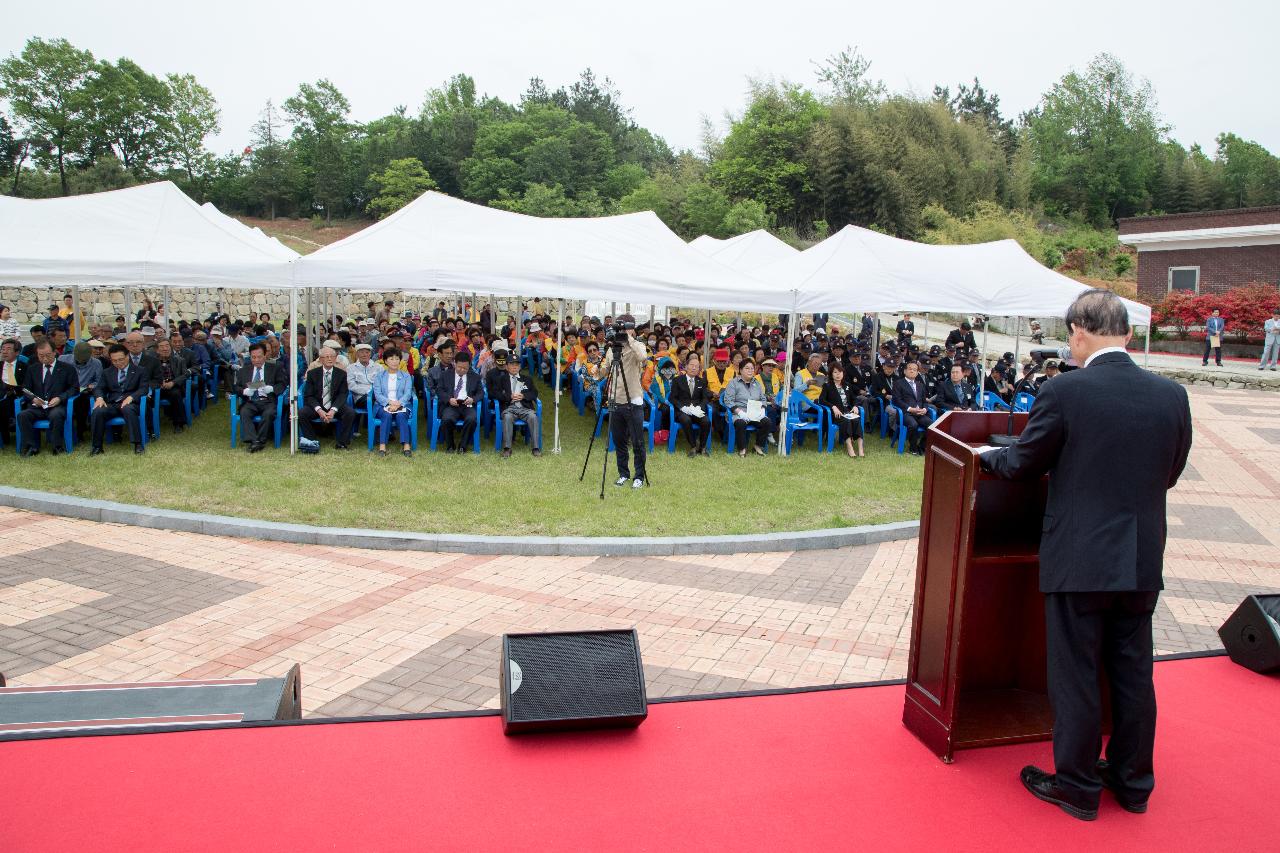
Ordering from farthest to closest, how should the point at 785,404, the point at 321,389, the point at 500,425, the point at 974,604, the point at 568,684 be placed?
the point at 785,404 → the point at 500,425 → the point at 321,389 → the point at 974,604 → the point at 568,684

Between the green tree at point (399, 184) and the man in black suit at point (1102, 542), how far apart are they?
2296 inches

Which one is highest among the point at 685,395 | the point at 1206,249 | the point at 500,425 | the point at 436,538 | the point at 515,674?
the point at 1206,249

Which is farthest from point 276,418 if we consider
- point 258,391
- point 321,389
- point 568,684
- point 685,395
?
point 568,684

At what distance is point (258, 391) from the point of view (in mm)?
10609

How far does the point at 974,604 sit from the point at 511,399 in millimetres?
8388

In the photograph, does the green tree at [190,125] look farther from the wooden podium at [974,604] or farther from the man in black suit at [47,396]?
the wooden podium at [974,604]

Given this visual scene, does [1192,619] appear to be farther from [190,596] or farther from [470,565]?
[190,596]

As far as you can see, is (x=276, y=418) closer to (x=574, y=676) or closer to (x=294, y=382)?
(x=294, y=382)

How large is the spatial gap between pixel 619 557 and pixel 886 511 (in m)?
3.11

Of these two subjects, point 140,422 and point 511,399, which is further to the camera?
point 511,399

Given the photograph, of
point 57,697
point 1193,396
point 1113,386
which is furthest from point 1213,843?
point 1193,396

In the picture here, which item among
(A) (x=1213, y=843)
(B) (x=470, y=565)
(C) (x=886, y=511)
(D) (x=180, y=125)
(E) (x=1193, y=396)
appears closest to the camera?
(A) (x=1213, y=843)

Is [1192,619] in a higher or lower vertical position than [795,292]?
lower

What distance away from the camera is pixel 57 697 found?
2998 mm
